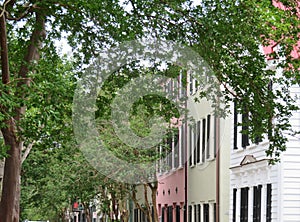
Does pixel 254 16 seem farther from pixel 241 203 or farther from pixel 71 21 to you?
pixel 241 203

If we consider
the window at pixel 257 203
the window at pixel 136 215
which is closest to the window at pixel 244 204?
the window at pixel 257 203

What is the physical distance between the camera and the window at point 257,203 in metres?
35.0

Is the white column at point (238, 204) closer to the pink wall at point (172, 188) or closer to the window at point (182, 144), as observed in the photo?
the window at point (182, 144)

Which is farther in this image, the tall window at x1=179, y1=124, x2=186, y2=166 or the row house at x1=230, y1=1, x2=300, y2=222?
the tall window at x1=179, y1=124, x2=186, y2=166

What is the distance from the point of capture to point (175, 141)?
136 feet

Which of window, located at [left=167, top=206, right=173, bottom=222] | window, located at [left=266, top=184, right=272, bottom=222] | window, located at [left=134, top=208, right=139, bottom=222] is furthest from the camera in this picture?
window, located at [left=134, top=208, right=139, bottom=222]

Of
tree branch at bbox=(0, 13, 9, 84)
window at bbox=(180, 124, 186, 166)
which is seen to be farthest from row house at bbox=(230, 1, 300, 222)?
tree branch at bbox=(0, 13, 9, 84)

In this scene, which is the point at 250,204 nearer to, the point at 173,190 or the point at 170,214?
the point at 173,190

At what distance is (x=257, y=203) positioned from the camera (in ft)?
116

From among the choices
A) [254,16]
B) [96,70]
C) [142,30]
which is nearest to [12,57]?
[96,70]

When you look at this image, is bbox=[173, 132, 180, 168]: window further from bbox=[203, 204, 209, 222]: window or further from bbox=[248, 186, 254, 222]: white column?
bbox=[248, 186, 254, 222]: white column

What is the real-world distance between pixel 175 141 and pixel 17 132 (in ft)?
63.9

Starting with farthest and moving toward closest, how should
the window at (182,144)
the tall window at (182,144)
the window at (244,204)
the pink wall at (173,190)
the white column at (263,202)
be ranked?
the pink wall at (173,190), the tall window at (182,144), the window at (182,144), the window at (244,204), the white column at (263,202)

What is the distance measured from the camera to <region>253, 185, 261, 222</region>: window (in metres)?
35.0
